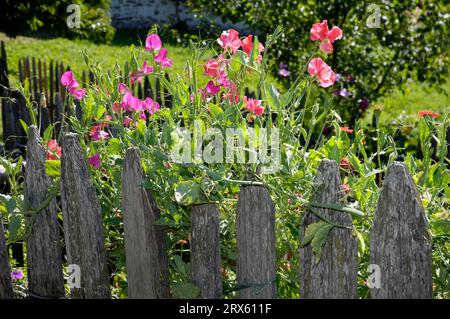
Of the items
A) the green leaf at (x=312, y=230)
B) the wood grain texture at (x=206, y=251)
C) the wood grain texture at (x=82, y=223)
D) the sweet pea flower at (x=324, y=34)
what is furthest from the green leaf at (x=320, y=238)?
the wood grain texture at (x=82, y=223)

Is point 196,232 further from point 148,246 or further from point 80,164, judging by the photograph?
point 80,164

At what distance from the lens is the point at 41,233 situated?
2.00 meters

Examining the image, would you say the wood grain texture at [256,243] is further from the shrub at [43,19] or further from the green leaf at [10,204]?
the shrub at [43,19]

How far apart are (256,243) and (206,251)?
125 millimetres

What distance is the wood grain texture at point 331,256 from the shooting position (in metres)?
1.60

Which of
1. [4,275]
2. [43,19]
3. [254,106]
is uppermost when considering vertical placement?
[43,19]

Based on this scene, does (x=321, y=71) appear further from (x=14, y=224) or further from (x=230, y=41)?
(x=14, y=224)

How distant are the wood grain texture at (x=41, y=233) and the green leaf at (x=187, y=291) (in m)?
0.40

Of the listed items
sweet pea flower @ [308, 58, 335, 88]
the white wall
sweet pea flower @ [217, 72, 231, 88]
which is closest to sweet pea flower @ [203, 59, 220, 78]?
sweet pea flower @ [217, 72, 231, 88]

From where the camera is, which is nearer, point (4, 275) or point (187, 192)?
point (187, 192)

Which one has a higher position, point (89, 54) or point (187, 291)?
point (89, 54)

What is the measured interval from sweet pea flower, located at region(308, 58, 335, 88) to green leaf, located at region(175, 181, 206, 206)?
411 mm

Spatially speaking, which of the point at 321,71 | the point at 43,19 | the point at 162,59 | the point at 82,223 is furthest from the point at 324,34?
the point at 43,19
